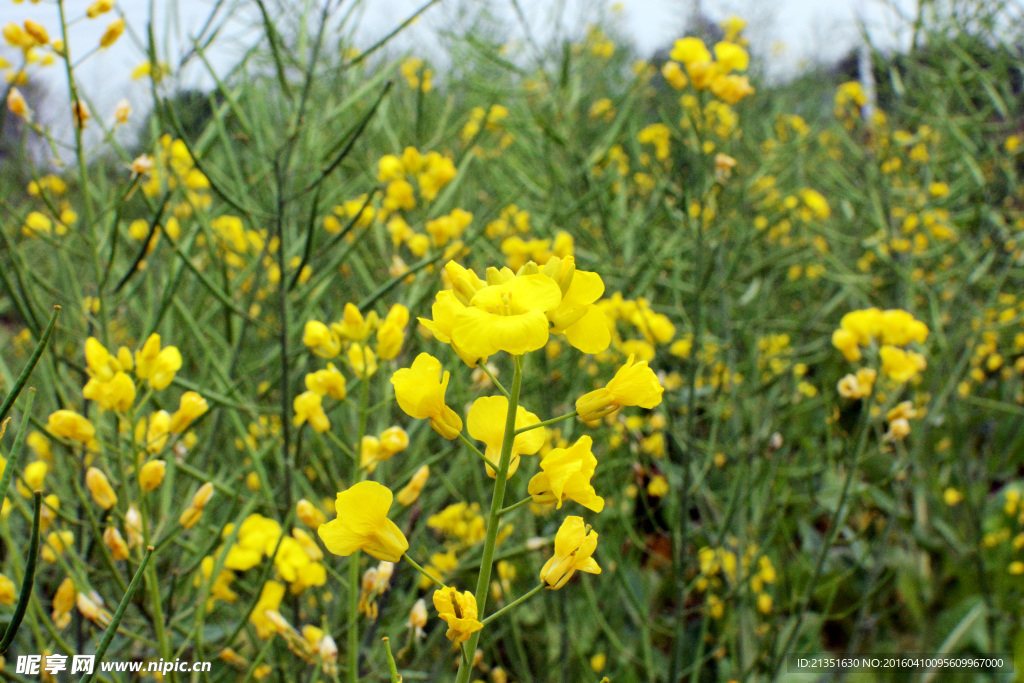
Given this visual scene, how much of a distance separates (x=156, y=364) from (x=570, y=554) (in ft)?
1.88

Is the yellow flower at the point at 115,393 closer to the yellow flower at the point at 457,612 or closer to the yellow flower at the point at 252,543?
the yellow flower at the point at 252,543

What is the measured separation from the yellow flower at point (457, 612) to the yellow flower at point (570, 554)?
7cm

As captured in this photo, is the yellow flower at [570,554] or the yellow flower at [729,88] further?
the yellow flower at [729,88]

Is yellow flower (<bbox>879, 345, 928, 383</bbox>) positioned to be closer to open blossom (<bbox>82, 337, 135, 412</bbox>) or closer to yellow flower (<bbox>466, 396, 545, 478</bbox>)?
yellow flower (<bbox>466, 396, 545, 478</bbox>)

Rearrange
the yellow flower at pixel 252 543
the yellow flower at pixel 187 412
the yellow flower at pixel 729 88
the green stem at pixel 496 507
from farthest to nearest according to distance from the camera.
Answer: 1. the yellow flower at pixel 729 88
2. the yellow flower at pixel 252 543
3. the yellow flower at pixel 187 412
4. the green stem at pixel 496 507

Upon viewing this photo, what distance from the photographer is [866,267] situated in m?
3.42

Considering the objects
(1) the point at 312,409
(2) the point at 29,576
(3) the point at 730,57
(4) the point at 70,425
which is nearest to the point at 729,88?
(3) the point at 730,57

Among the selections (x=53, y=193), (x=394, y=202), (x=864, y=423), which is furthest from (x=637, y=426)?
(x=53, y=193)

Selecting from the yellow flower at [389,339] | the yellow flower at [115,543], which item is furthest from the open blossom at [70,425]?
the yellow flower at [389,339]

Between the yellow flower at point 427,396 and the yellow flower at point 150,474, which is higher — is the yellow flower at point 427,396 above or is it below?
above

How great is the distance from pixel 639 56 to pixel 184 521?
6.61 m

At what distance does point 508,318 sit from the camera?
1.54ft

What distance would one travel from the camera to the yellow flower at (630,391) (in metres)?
0.54

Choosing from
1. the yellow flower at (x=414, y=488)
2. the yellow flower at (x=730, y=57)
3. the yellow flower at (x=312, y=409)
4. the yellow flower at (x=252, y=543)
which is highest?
the yellow flower at (x=730, y=57)
